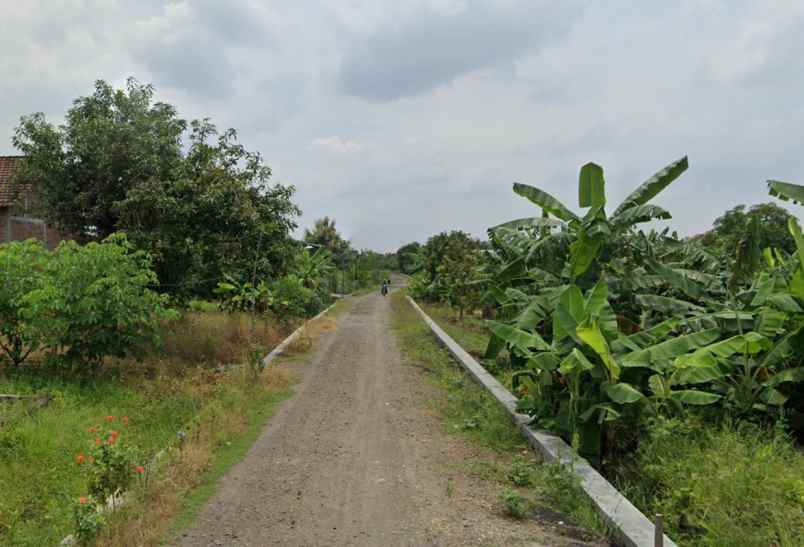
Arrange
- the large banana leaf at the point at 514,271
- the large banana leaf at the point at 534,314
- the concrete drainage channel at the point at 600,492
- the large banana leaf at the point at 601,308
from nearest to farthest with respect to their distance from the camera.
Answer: the concrete drainage channel at the point at 600,492 < the large banana leaf at the point at 601,308 < the large banana leaf at the point at 534,314 < the large banana leaf at the point at 514,271

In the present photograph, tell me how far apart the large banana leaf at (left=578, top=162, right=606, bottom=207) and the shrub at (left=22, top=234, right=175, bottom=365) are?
6.48 m

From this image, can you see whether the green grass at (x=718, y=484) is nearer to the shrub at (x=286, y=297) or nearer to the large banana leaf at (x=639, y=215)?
the large banana leaf at (x=639, y=215)

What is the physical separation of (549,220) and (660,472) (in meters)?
4.01

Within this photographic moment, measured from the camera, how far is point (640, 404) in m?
6.20

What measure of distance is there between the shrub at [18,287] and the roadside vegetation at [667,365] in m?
6.62

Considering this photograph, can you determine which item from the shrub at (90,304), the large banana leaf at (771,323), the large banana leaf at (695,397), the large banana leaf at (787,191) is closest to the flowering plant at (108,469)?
the shrub at (90,304)

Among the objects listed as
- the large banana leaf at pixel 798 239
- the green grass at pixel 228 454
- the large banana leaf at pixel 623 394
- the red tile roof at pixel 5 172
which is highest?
the red tile roof at pixel 5 172

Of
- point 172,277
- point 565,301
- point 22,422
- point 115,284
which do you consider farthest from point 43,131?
point 565,301

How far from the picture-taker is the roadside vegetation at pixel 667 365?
185 inches

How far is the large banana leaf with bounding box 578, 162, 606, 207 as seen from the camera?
7.73 metres

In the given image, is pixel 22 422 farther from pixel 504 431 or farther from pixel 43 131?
pixel 43 131

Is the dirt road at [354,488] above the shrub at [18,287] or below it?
below

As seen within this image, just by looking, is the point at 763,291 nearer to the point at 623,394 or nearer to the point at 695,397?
the point at 695,397

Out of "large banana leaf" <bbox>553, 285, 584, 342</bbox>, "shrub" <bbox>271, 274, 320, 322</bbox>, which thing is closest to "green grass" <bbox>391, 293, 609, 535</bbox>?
"large banana leaf" <bbox>553, 285, 584, 342</bbox>
